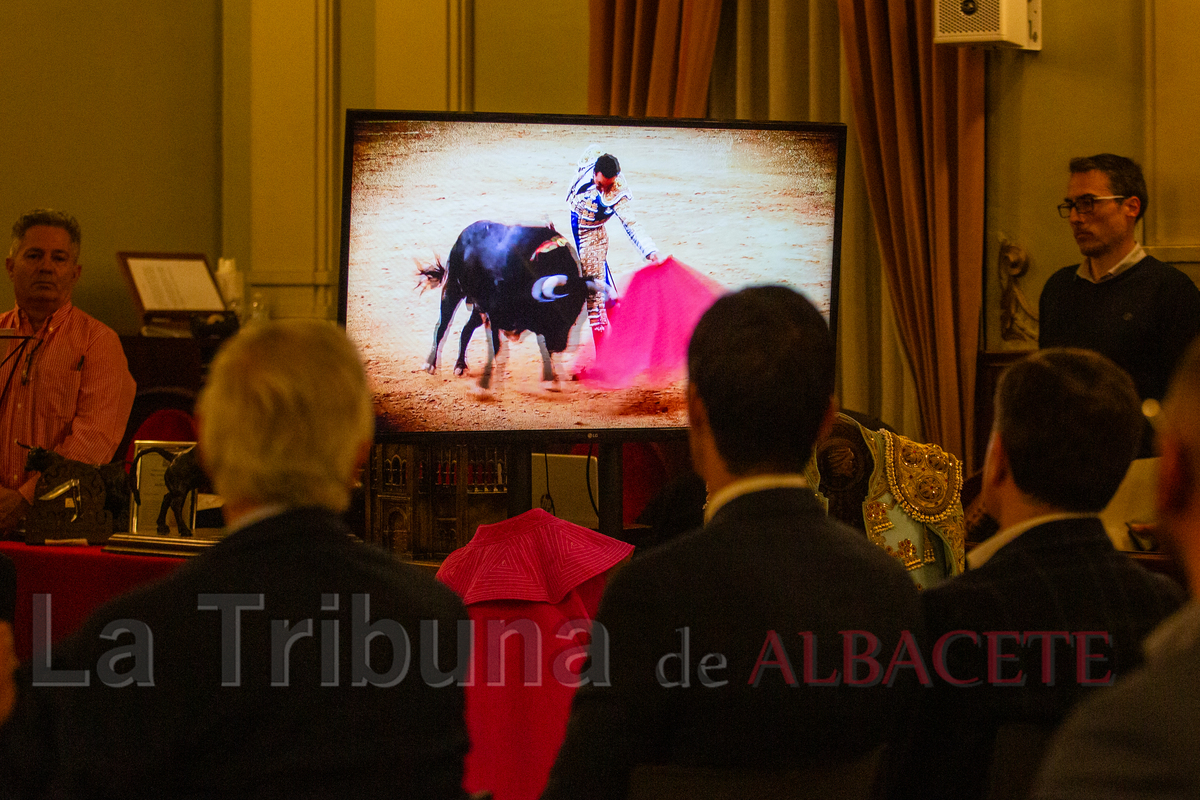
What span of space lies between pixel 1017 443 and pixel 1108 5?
10.7ft

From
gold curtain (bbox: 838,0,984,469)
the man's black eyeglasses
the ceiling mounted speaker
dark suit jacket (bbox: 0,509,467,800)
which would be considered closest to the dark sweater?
the man's black eyeglasses

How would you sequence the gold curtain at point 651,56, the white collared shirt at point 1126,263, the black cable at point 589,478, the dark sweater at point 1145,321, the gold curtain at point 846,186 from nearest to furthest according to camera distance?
1. the black cable at point 589,478
2. the dark sweater at point 1145,321
3. the white collared shirt at point 1126,263
4. the gold curtain at point 846,186
5. the gold curtain at point 651,56

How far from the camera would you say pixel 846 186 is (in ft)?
15.2

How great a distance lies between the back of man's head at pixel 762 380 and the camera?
1281mm

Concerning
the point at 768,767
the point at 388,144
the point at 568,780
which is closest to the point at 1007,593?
the point at 768,767

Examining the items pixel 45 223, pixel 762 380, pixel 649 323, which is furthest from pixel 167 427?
pixel 762 380

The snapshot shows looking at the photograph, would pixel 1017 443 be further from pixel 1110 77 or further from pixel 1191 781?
pixel 1110 77

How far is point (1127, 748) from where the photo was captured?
68 cm

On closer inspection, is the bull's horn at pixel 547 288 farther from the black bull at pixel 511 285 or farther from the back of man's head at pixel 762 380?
the back of man's head at pixel 762 380

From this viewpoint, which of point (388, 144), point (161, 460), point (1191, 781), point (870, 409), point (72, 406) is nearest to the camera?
point (1191, 781)

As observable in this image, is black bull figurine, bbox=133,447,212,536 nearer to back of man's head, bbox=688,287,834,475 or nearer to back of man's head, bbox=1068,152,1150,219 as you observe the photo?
back of man's head, bbox=688,287,834,475

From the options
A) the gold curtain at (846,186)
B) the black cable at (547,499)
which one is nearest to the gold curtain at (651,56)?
the gold curtain at (846,186)

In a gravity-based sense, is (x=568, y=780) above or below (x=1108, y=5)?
below

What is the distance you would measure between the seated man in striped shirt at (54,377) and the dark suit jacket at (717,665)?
2.52 metres
